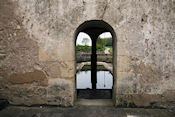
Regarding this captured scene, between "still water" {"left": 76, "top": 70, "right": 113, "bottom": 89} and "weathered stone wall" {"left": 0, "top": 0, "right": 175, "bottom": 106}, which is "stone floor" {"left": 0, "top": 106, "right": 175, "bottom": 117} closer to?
"weathered stone wall" {"left": 0, "top": 0, "right": 175, "bottom": 106}

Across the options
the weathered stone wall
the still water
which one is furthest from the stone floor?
the still water

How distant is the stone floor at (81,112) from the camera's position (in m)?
2.10

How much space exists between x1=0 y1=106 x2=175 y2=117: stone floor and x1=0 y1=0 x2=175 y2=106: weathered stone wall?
0.15 metres

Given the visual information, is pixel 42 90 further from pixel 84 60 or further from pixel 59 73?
pixel 84 60

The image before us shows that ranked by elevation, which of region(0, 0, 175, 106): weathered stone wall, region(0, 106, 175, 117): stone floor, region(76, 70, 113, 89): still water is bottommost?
region(76, 70, 113, 89): still water

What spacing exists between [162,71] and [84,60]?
13.4 metres

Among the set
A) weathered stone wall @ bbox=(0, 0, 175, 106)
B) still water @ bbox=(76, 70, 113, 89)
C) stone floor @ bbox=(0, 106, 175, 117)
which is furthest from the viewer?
still water @ bbox=(76, 70, 113, 89)

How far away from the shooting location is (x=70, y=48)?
7.74ft

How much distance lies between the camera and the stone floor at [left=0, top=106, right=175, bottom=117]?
2.10m

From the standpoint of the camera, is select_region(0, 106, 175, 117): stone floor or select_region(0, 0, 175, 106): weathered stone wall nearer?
select_region(0, 106, 175, 117): stone floor

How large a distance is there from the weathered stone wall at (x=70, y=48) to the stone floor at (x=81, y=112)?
0.15m

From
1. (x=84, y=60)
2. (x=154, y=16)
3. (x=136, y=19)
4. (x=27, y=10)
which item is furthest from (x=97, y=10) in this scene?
(x=84, y=60)

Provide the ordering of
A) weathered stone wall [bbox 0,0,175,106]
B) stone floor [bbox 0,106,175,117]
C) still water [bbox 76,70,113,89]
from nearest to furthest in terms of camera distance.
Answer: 1. stone floor [bbox 0,106,175,117]
2. weathered stone wall [bbox 0,0,175,106]
3. still water [bbox 76,70,113,89]

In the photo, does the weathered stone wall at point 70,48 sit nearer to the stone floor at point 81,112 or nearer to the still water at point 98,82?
the stone floor at point 81,112
